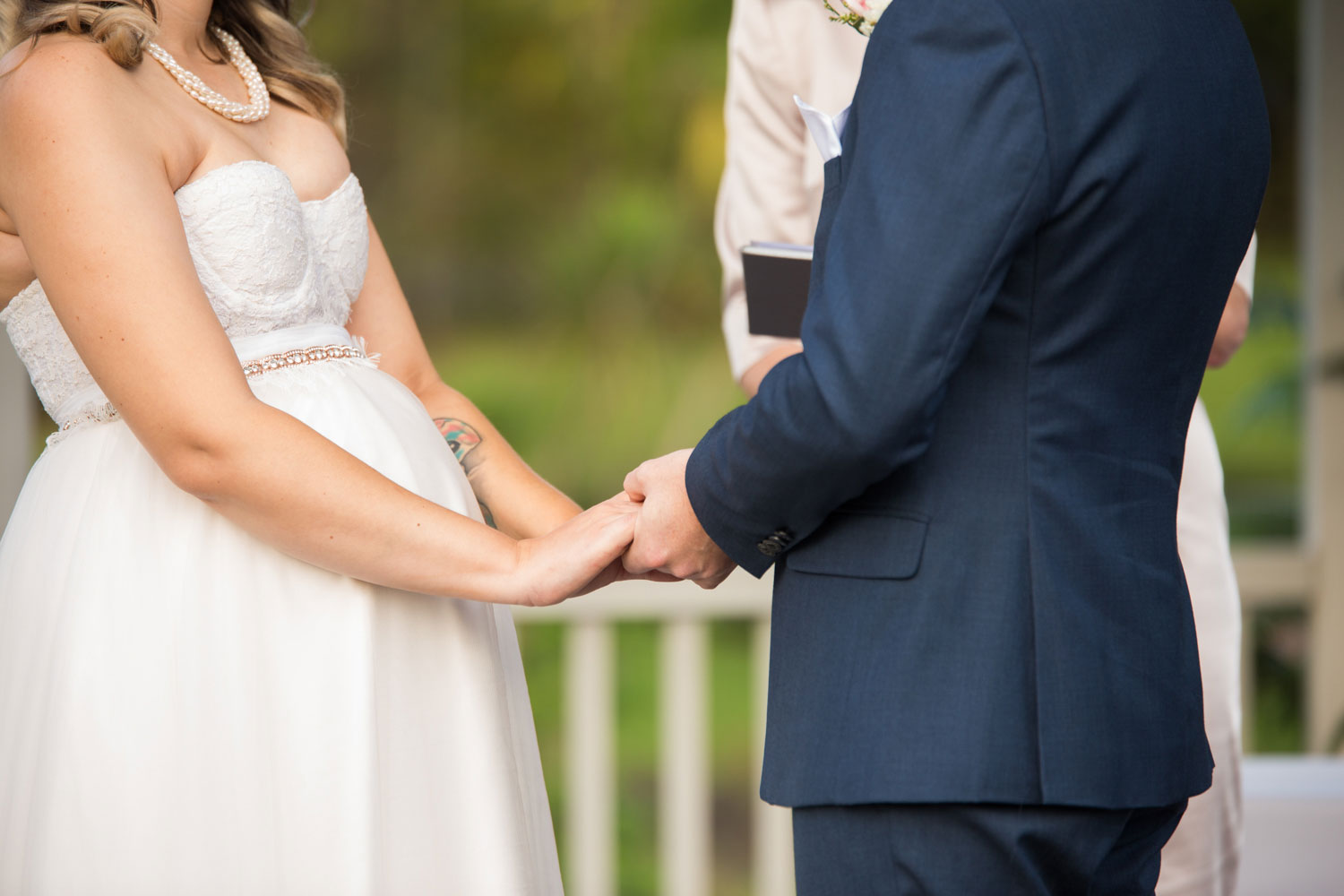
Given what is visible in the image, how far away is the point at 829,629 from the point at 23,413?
2.34 metres

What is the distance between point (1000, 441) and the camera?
42.1 inches

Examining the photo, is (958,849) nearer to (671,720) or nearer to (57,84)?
(57,84)

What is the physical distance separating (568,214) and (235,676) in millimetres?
2965

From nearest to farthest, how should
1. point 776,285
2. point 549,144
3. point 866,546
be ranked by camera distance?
point 866,546 → point 776,285 → point 549,144

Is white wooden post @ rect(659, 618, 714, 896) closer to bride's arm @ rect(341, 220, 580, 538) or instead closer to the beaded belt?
bride's arm @ rect(341, 220, 580, 538)

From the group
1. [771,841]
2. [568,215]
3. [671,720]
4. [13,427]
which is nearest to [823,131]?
[671,720]

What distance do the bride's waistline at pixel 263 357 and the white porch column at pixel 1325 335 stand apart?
261 cm

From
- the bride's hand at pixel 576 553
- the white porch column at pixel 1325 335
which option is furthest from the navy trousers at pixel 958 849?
the white porch column at pixel 1325 335

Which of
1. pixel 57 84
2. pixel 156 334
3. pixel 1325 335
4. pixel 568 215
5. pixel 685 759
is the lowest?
pixel 685 759

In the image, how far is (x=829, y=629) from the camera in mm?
1116

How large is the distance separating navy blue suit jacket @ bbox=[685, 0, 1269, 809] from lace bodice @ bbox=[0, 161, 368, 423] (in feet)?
1.69

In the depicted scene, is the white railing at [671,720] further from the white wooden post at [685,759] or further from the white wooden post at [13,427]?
the white wooden post at [13,427]

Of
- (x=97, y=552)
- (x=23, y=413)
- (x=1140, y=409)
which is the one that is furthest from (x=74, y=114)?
(x=23, y=413)

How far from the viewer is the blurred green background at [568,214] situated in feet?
12.9
